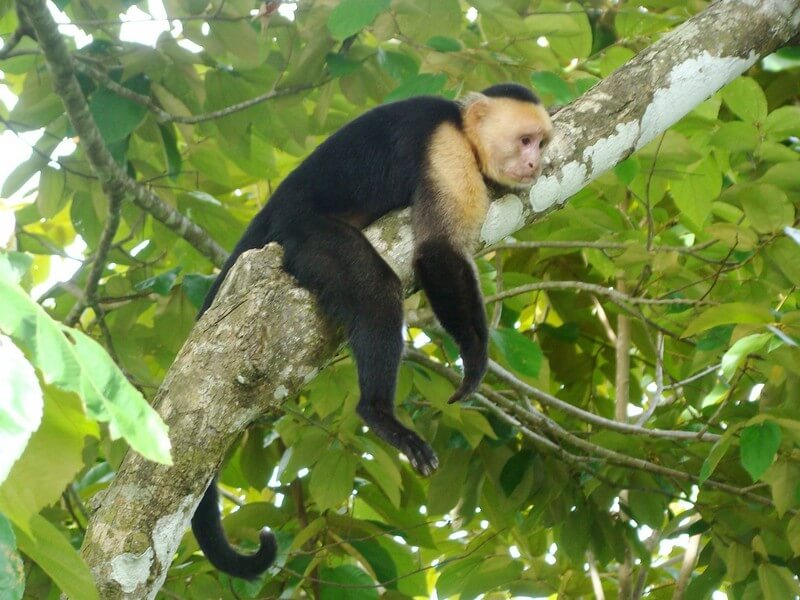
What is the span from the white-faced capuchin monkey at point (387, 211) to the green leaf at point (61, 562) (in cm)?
127

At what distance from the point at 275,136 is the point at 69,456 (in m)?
2.46

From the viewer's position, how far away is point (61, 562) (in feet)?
4.00

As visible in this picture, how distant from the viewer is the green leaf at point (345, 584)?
10.2 ft

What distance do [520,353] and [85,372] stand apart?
245cm

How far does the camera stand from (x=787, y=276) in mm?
3016

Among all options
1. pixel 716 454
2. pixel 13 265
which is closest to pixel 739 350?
pixel 716 454

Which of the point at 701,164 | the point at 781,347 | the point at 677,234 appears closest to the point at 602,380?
the point at 677,234

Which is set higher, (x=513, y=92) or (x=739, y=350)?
(x=513, y=92)

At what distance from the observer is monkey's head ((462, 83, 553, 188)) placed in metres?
2.92

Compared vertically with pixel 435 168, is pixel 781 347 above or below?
below

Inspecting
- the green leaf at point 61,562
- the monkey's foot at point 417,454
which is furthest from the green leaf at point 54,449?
the monkey's foot at point 417,454

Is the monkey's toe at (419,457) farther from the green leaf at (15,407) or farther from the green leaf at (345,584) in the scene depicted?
the green leaf at (15,407)

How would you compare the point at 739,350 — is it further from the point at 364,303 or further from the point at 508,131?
the point at 508,131

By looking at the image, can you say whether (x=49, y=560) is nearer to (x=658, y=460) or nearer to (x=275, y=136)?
(x=275, y=136)
